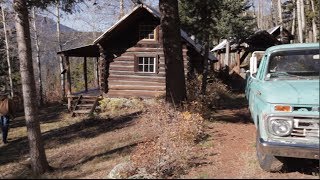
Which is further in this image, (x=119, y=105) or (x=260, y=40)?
(x=260, y=40)

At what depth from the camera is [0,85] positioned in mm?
33156

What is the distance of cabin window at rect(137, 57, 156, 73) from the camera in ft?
74.8

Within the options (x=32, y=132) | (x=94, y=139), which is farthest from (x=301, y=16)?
(x=32, y=132)

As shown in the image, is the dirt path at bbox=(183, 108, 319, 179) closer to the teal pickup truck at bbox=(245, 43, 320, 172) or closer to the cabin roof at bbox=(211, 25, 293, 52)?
the teal pickup truck at bbox=(245, 43, 320, 172)

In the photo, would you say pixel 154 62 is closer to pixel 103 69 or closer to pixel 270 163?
pixel 103 69

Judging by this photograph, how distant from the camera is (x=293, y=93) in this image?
664 centimetres

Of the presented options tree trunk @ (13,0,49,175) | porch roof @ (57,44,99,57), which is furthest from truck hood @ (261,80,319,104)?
porch roof @ (57,44,99,57)

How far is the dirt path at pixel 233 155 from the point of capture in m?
7.30

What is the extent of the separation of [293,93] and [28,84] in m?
6.16

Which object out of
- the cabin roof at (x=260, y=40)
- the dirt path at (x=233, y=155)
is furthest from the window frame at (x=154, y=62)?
the cabin roof at (x=260, y=40)

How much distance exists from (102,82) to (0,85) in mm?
14057

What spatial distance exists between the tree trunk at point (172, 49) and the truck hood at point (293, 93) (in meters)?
7.50

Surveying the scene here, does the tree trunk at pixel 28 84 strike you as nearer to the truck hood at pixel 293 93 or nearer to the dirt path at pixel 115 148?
the dirt path at pixel 115 148

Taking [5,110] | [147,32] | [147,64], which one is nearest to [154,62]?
[147,64]
